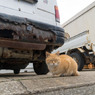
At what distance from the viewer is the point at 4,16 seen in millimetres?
1837

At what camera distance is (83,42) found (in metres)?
6.70

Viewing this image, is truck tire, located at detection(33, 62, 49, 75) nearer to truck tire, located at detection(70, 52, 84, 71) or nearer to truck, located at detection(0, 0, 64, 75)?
truck, located at detection(0, 0, 64, 75)

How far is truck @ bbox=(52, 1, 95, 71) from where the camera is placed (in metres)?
6.39

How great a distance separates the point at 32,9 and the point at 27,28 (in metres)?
0.45

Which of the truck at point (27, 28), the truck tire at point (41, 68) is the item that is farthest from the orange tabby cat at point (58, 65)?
the truck tire at point (41, 68)

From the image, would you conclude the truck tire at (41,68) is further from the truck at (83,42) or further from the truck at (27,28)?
the truck at (83,42)

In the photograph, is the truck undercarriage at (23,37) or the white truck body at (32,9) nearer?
the truck undercarriage at (23,37)

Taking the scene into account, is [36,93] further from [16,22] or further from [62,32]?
[62,32]

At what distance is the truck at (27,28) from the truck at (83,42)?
161 inches

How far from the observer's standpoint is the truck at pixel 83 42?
6.39m

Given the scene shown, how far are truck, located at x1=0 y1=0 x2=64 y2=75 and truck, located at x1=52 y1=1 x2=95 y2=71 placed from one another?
4.10 meters

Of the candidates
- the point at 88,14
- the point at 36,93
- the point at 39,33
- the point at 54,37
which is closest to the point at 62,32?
the point at 54,37

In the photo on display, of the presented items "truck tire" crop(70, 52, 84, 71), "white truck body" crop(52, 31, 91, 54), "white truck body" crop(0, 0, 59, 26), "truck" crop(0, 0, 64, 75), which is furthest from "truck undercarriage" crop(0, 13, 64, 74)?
"white truck body" crop(52, 31, 91, 54)

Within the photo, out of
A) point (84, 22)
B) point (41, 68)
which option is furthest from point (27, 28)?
point (84, 22)
